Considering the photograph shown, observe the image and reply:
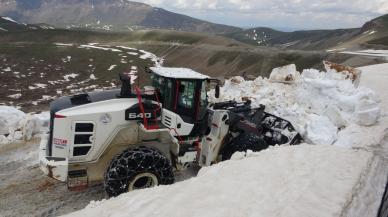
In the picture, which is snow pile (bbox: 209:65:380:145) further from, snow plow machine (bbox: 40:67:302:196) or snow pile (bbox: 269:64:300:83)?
snow plow machine (bbox: 40:67:302:196)

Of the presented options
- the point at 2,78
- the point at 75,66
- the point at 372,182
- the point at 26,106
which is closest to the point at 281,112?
the point at 372,182

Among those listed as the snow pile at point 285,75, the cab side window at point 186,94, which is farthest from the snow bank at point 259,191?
the snow pile at point 285,75

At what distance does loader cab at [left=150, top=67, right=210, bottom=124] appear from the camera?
10453 millimetres

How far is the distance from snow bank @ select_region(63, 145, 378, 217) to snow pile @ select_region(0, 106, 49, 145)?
26.8 feet

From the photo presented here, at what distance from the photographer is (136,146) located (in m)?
10.2

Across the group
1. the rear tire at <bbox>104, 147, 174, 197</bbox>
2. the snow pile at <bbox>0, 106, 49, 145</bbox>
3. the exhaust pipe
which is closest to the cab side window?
the exhaust pipe

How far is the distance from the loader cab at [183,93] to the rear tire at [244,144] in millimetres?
1245

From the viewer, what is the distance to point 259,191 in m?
7.82

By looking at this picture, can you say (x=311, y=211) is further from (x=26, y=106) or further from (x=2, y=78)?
(x=2, y=78)

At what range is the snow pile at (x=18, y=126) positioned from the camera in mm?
15252

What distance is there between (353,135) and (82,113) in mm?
7573

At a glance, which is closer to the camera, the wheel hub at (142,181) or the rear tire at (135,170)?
the rear tire at (135,170)

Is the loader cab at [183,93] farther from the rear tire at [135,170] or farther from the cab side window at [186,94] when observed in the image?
the rear tire at [135,170]

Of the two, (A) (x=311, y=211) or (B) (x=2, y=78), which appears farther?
(B) (x=2, y=78)
